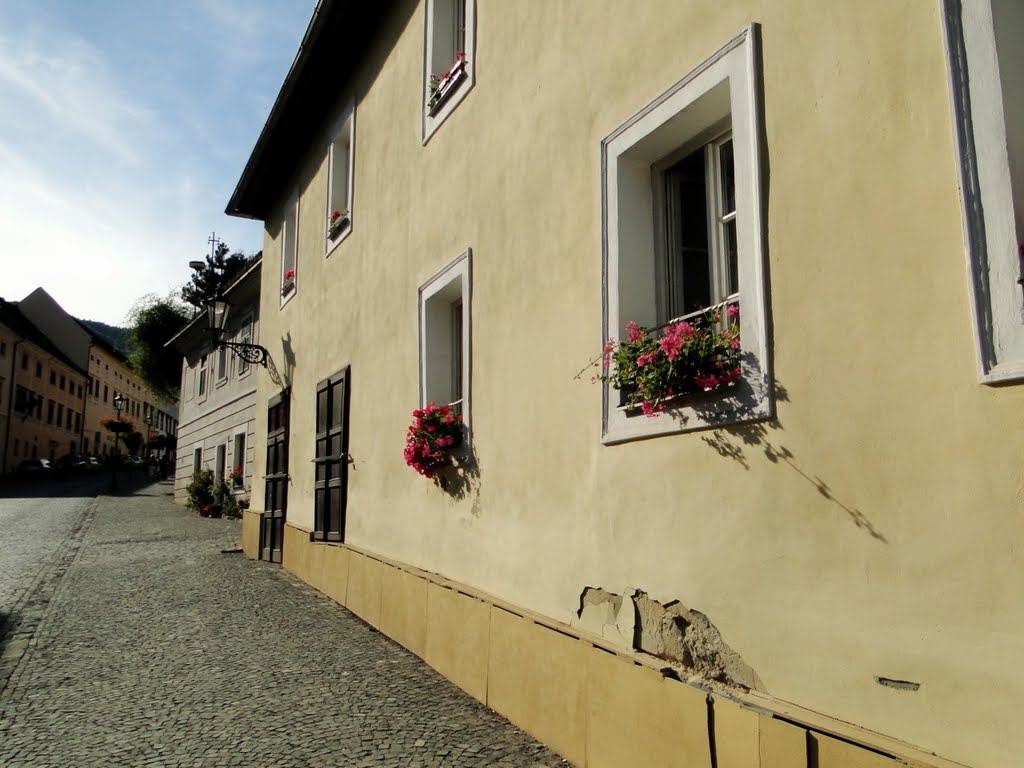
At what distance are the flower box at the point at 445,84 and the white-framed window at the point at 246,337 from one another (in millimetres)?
12706

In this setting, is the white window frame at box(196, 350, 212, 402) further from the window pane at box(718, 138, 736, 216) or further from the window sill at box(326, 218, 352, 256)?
the window pane at box(718, 138, 736, 216)

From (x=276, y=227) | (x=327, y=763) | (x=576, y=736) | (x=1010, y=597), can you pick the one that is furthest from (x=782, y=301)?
(x=276, y=227)

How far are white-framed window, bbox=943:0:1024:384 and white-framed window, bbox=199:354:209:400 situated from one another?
23619 mm

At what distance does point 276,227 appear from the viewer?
13469 millimetres

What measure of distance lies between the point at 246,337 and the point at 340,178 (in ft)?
32.6

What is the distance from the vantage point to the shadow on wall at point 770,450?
2820mm

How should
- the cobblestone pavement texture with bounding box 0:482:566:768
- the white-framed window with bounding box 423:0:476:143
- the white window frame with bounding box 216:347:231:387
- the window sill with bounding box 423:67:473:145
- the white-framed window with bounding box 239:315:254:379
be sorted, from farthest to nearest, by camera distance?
the white window frame with bounding box 216:347:231:387 < the white-framed window with bounding box 239:315:254:379 < the white-framed window with bounding box 423:0:476:143 < the window sill with bounding box 423:67:473:145 < the cobblestone pavement texture with bounding box 0:482:566:768

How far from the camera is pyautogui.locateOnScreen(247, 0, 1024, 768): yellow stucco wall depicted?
2.50m

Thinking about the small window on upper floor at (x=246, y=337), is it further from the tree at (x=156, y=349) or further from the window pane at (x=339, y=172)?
the tree at (x=156, y=349)

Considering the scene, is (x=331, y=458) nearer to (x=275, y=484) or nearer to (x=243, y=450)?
(x=275, y=484)

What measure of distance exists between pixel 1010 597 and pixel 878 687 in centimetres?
Answer: 59

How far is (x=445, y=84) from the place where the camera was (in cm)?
675

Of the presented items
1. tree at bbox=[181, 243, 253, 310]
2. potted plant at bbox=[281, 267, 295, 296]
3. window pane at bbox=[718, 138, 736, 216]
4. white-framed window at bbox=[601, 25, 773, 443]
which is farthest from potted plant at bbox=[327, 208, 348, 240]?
tree at bbox=[181, 243, 253, 310]

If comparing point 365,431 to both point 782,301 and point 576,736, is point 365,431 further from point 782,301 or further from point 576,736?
point 782,301
